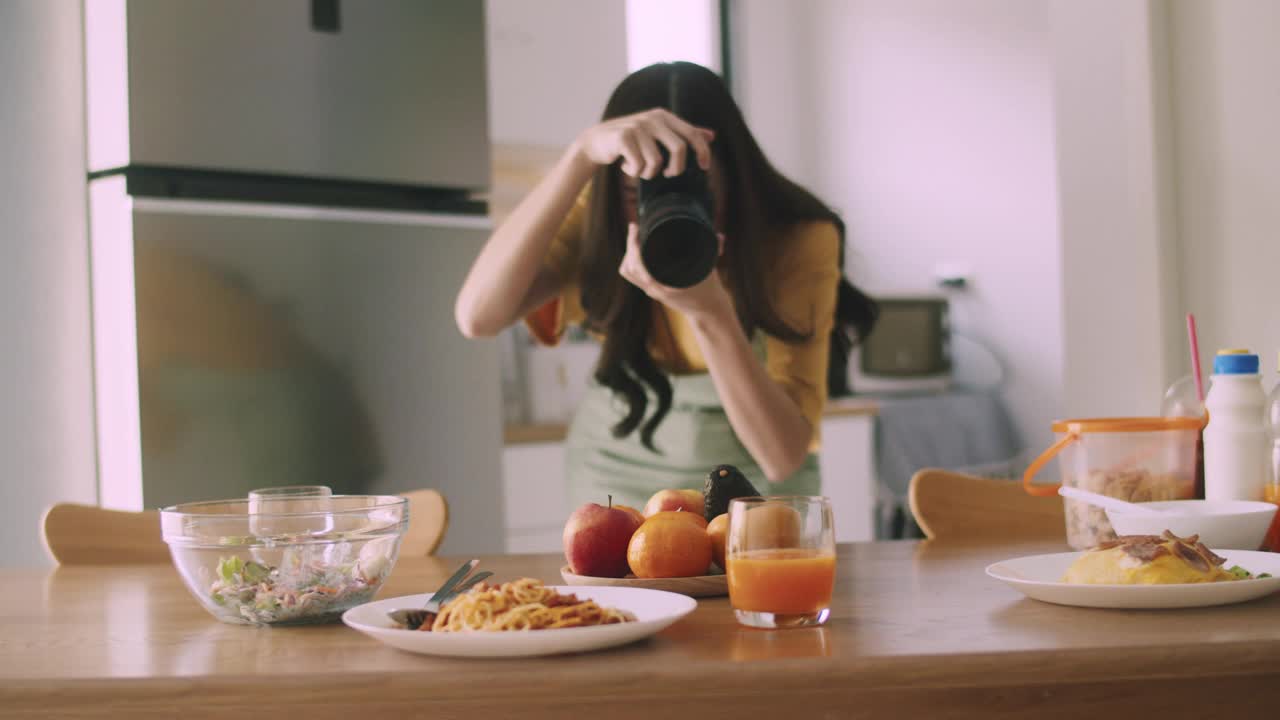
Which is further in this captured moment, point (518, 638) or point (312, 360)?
point (312, 360)

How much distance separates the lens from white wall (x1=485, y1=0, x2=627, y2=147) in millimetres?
3205

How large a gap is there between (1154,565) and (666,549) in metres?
0.34

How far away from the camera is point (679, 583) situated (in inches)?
35.8

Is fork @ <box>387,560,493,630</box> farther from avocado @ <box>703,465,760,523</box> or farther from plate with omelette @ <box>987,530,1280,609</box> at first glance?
plate with omelette @ <box>987,530,1280,609</box>

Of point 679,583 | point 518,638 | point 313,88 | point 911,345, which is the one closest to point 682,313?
point 679,583

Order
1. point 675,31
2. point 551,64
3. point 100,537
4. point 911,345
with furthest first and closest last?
point 675,31 → point 911,345 → point 551,64 → point 100,537

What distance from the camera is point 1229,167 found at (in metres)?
1.88

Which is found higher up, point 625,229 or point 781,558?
point 625,229

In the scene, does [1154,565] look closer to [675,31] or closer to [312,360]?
[312,360]

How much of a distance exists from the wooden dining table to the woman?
767mm

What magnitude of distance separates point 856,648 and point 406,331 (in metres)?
1.51

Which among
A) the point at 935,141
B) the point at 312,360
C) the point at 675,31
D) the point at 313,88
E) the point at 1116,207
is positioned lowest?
the point at 312,360

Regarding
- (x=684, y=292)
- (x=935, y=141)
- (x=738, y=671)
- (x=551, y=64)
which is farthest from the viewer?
(x=935, y=141)

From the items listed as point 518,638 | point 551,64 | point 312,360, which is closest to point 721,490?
point 518,638
